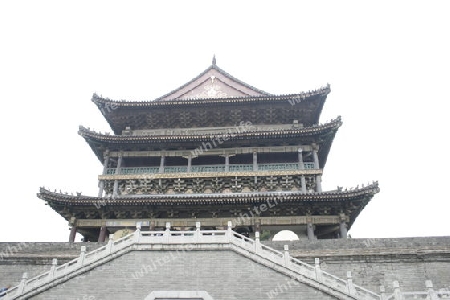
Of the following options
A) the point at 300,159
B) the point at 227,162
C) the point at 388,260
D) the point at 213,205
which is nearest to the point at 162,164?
the point at 227,162

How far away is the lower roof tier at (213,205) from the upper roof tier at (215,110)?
20.2 ft

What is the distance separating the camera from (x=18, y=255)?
591 inches

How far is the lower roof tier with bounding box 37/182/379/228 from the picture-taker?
17812 mm

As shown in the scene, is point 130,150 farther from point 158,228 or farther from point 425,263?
point 425,263

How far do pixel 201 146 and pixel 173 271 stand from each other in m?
10.4

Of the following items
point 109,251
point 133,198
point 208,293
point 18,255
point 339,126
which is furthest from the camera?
point 339,126

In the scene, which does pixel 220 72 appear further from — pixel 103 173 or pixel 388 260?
pixel 388 260

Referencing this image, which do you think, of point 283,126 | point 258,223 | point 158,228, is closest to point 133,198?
point 158,228

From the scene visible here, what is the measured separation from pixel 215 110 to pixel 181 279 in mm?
12596

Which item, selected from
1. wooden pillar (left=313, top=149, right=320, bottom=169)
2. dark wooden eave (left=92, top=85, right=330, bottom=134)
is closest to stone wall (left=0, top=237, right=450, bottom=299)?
wooden pillar (left=313, top=149, right=320, bottom=169)

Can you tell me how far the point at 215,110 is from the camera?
75.8 feet

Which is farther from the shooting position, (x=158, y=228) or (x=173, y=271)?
(x=158, y=228)

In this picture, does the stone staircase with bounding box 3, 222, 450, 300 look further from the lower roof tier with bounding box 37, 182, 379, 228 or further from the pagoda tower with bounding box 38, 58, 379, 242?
the pagoda tower with bounding box 38, 58, 379, 242

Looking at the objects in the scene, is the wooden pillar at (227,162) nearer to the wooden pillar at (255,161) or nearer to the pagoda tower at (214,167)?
the pagoda tower at (214,167)
